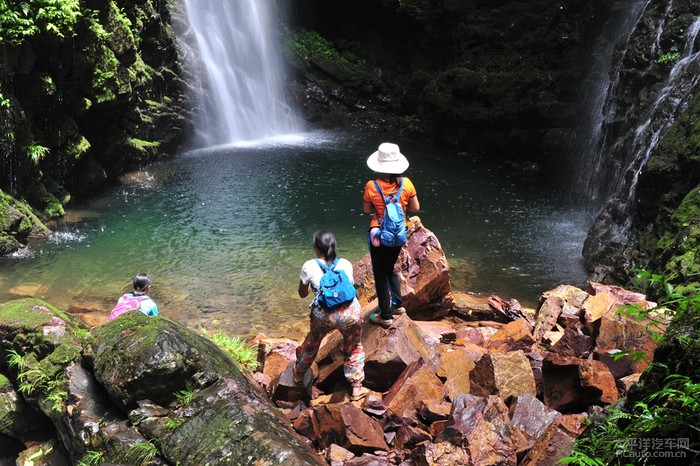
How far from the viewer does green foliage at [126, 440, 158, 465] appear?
3529mm

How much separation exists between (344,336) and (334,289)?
1.66ft

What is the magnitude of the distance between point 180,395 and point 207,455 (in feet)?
2.10

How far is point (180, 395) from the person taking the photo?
3908 millimetres

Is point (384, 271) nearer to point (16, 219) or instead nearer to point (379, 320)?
point (379, 320)

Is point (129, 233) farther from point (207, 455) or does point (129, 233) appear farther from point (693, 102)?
point (693, 102)

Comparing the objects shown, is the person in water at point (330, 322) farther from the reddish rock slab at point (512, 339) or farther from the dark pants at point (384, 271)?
the reddish rock slab at point (512, 339)

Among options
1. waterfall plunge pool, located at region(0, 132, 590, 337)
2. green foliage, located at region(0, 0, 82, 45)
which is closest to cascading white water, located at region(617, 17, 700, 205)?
waterfall plunge pool, located at region(0, 132, 590, 337)

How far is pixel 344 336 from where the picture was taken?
4.76 meters

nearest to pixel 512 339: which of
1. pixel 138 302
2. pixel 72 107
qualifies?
pixel 138 302

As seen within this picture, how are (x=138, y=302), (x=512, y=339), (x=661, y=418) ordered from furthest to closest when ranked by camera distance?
(x=138, y=302) < (x=512, y=339) < (x=661, y=418)

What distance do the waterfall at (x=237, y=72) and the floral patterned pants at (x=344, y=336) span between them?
17.5 metres

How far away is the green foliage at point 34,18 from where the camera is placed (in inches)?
395

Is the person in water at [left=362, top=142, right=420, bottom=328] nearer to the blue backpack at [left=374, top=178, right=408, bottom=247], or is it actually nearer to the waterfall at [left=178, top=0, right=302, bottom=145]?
the blue backpack at [left=374, top=178, right=408, bottom=247]

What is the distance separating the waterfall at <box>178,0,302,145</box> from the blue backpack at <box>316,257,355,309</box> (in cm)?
1768
